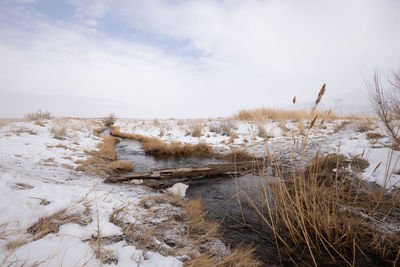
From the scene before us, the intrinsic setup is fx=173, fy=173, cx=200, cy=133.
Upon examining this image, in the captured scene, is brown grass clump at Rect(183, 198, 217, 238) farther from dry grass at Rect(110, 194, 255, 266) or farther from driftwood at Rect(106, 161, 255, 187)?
driftwood at Rect(106, 161, 255, 187)

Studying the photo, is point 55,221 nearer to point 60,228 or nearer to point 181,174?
point 60,228

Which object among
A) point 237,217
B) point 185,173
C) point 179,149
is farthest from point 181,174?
point 179,149

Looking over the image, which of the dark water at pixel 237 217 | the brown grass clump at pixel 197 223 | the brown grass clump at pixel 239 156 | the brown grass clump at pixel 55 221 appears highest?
the brown grass clump at pixel 55 221

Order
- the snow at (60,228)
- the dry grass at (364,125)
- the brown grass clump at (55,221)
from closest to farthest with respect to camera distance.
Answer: the snow at (60,228) < the brown grass clump at (55,221) < the dry grass at (364,125)

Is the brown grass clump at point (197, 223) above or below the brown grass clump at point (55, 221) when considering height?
below

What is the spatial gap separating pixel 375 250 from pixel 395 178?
2041mm

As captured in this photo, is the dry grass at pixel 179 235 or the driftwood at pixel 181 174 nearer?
the dry grass at pixel 179 235

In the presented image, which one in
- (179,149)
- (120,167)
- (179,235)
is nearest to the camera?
(179,235)

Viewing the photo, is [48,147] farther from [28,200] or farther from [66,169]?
[28,200]

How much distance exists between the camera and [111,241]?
156cm

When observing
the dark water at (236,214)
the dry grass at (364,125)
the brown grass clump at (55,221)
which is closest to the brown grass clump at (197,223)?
the dark water at (236,214)

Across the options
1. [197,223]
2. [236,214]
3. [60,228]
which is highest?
[60,228]

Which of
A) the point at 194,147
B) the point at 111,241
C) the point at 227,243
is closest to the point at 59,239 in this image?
the point at 111,241

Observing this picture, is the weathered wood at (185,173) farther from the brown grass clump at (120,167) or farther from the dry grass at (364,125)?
the dry grass at (364,125)
